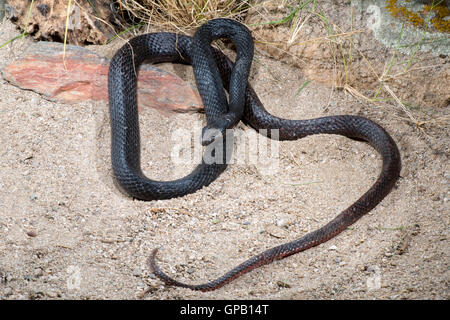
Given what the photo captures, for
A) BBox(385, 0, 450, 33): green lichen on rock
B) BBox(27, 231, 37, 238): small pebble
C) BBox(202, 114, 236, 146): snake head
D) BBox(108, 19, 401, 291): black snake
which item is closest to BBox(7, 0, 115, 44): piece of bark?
BBox(108, 19, 401, 291): black snake

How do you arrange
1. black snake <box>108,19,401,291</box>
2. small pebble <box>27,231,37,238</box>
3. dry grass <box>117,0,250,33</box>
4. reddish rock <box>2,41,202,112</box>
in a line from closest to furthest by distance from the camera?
small pebble <box>27,231,37,238</box>
black snake <box>108,19,401,291</box>
reddish rock <box>2,41,202,112</box>
dry grass <box>117,0,250,33</box>

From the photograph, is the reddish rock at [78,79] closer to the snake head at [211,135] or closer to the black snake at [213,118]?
the black snake at [213,118]

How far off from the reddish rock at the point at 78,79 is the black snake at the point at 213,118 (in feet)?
0.47

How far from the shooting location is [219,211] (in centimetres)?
346

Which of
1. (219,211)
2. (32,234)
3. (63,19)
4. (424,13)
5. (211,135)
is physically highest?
(424,13)

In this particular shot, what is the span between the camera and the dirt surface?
278 centimetres

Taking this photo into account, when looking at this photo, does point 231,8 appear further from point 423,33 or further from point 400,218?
point 400,218

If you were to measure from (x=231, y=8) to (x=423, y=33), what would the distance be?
1.96 meters

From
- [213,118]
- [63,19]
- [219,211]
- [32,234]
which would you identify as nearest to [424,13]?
[213,118]

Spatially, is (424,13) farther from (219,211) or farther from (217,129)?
(219,211)

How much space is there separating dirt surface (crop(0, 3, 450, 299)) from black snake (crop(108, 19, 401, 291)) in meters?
0.11

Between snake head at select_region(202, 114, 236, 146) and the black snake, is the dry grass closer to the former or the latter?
the black snake

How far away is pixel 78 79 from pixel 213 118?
4.47ft
